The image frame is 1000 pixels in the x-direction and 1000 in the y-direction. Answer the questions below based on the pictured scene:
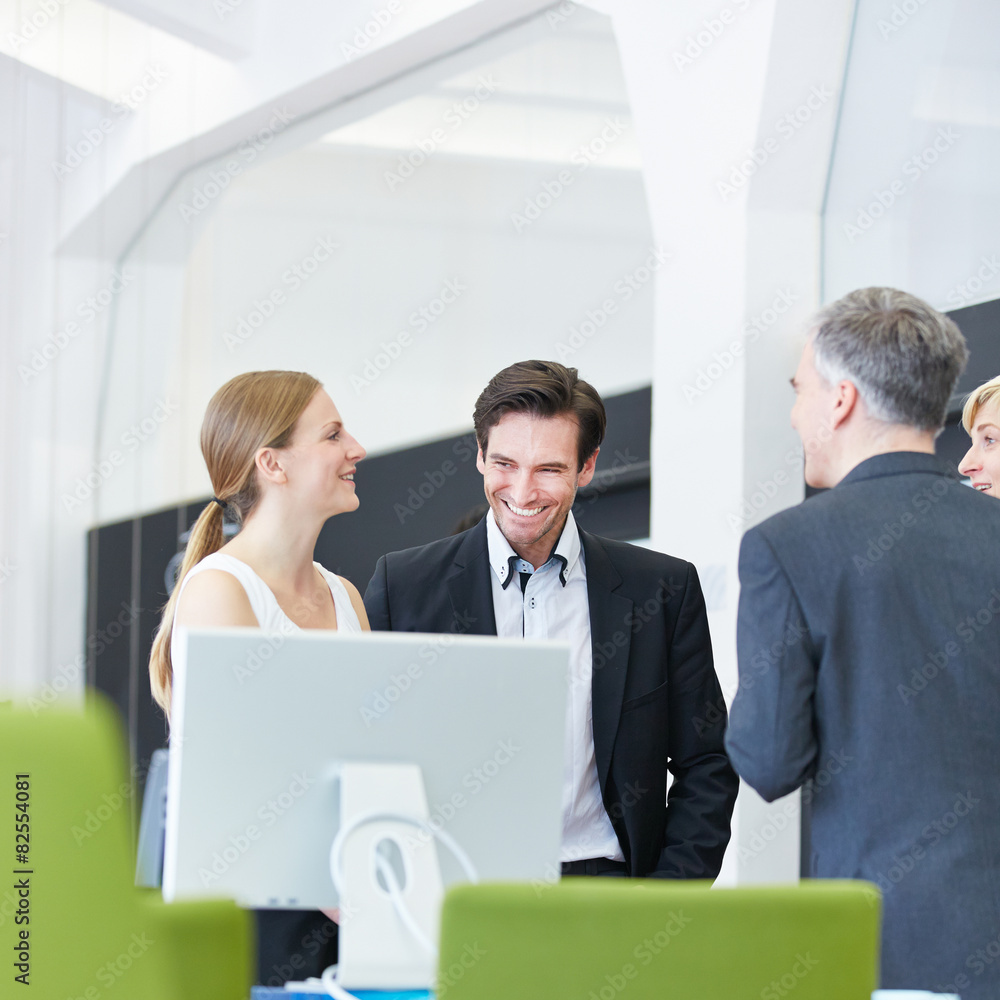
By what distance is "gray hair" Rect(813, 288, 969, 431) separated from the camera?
5.76ft

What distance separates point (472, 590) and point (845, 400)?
917mm

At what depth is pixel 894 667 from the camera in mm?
1665

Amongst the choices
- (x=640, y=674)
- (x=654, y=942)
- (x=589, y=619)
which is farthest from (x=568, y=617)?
(x=654, y=942)

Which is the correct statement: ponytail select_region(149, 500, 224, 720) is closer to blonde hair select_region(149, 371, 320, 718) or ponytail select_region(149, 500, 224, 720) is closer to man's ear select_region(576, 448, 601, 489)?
blonde hair select_region(149, 371, 320, 718)

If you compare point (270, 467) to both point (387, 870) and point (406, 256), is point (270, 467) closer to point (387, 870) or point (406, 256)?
point (387, 870)

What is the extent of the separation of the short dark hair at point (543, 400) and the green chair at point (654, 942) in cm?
144

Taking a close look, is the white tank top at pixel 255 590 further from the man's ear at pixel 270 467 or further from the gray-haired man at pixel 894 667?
the gray-haired man at pixel 894 667

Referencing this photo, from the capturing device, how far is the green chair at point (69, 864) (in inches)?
50.3

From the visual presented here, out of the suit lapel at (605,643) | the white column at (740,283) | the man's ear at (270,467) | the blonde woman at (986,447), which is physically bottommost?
the suit lapel at (605,643)

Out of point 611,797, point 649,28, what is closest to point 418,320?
point 649,28

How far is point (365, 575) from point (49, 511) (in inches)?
86.9

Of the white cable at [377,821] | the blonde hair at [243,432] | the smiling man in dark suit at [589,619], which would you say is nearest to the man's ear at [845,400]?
the smiling man in dark suit at [589,619]

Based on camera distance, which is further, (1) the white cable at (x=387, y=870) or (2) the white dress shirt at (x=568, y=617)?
(2) the white dress shirt at (x=568, y=617)

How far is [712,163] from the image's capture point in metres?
4.56
